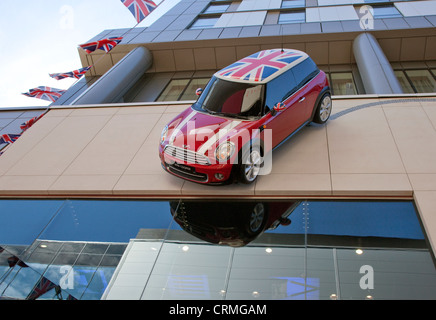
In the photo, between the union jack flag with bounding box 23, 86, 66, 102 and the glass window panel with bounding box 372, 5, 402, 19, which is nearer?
the union jack flag with bounding box 23, 86, 66, 102

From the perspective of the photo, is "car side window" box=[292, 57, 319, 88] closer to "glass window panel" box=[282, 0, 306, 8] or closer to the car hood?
the car hood

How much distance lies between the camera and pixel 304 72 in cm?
677

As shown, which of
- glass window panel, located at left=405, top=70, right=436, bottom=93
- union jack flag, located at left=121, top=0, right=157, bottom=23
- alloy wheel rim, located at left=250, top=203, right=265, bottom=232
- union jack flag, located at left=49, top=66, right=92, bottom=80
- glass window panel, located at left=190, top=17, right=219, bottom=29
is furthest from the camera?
glass window panel, located at left=190, top=17, right=219, bottom=29

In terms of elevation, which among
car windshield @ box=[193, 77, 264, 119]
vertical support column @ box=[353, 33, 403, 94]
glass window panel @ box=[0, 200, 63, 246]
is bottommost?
vertical support column @ box=[353, 33, 403, 94]

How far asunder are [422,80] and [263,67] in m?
8.74

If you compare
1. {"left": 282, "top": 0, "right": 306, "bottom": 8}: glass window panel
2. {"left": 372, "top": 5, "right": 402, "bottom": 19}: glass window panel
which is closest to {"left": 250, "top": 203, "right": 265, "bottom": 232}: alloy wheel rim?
{"left": 372, "top": 5, "right": 402, "bottom": 19}: glass window panel

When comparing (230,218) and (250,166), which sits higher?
(250,166)

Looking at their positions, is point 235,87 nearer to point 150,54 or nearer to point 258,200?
point 258,200

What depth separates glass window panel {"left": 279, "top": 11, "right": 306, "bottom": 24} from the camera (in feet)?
50.9

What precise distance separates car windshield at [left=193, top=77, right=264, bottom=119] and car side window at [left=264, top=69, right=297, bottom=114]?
0.40 ft

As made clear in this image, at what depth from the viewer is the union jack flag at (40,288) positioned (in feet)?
14.7

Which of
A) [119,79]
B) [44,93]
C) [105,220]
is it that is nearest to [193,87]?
[119,79]

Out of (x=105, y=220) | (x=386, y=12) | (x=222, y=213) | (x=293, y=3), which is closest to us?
(x=222, y=213)

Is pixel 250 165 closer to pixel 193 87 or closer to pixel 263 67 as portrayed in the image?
pixel 263 67
